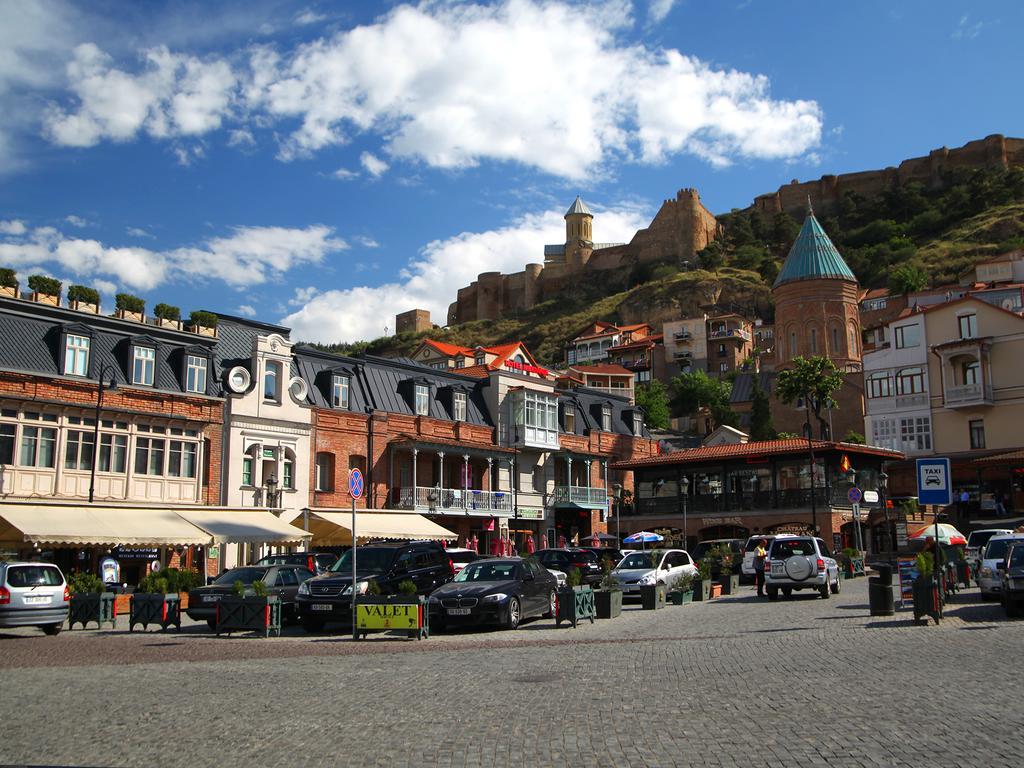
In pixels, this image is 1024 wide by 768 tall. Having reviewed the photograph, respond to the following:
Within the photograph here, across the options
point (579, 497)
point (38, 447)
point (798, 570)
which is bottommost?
point (798, 570)

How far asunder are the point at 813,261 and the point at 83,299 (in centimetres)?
7491

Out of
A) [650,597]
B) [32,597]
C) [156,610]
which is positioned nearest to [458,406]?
[650,597]

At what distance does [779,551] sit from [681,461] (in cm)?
2394

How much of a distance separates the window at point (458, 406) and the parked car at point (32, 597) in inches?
1078

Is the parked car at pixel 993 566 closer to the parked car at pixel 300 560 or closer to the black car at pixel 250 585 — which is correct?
the black car at pixel 250 585

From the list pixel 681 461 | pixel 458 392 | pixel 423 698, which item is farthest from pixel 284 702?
pixel 681 461

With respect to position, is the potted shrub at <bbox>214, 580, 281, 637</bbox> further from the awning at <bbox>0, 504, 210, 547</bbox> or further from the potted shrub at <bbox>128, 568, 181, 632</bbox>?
the awning at <bbox>0, 504, 210, 547</bbox>

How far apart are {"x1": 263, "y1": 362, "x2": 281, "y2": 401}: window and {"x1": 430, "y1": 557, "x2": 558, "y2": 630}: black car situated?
1960 centimetres

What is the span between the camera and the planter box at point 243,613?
63.8ft

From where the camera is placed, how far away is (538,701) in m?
10.7

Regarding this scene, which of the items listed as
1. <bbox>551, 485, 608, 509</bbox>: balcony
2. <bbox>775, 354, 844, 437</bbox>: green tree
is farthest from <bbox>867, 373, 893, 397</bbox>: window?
<bbox>551, 485, 608, 509</bbox>: balcony

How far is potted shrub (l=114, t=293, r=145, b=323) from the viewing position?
36.1m

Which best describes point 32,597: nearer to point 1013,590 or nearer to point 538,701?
point 538,701

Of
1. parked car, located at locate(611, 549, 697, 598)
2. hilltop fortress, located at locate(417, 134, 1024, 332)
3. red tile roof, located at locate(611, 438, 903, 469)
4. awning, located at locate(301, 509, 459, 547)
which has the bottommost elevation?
parked car, located at locate(611, 549, 697, 598)
